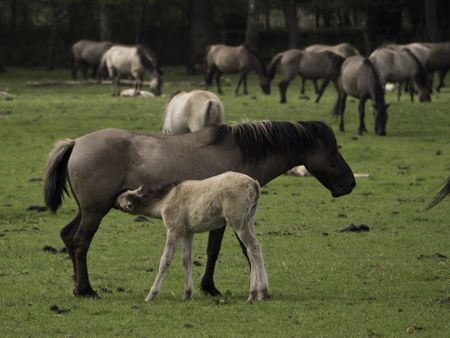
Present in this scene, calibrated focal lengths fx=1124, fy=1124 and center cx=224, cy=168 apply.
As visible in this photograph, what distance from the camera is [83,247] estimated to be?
428 inches

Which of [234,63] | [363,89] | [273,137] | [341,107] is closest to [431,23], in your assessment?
[234,63]

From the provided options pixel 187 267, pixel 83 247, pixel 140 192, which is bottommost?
pixel 187 267

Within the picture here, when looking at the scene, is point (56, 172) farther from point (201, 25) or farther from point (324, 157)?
point (201, 25)

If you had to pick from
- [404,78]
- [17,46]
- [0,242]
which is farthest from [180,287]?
[17,46]

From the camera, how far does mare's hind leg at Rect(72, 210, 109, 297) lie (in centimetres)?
1084

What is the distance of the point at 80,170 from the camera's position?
1088 cm

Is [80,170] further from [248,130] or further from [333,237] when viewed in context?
[333,237]

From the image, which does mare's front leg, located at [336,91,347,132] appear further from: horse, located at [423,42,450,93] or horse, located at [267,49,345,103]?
horse, located at [423,42,450,93]

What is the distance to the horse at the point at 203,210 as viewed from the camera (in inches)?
402

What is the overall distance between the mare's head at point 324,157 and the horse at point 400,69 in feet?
71.0

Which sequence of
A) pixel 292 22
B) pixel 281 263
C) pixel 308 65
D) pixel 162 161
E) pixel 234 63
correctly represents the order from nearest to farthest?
pixel 162 161 → pixel 281 263 → pixel 308 65 → pixel 234 63 → pixel 292 22

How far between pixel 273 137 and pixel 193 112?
27.4ft

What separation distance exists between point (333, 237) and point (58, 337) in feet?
21.8

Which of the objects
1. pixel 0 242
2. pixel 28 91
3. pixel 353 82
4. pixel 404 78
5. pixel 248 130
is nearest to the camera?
pixel 248 130
